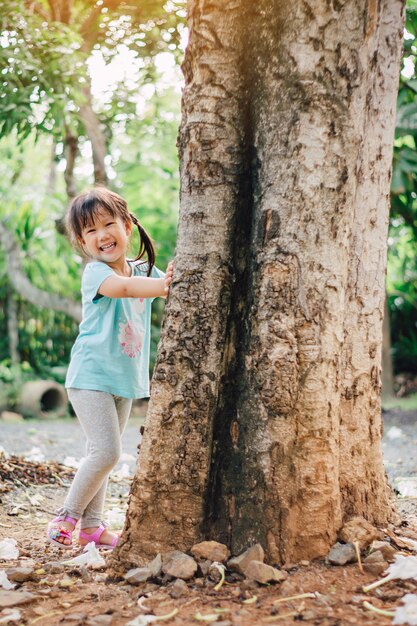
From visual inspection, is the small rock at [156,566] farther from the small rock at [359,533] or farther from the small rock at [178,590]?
the small rock at [359,533]

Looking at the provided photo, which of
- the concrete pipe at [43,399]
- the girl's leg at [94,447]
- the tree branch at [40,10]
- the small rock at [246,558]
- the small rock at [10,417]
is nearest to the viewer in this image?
the small rock at [246,558]

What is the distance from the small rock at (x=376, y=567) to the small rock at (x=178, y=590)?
0.63 m

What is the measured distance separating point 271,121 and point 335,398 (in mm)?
1079

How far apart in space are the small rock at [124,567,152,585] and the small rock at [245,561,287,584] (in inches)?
14.1

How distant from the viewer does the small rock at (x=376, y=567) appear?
236 cm

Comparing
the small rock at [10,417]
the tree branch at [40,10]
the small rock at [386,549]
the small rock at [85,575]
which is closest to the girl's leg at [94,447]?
the small rock at [85,575]

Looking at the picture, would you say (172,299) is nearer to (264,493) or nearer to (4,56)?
(264,493)

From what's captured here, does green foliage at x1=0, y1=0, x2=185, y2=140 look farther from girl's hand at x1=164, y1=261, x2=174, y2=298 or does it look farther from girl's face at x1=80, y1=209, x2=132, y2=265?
girl's hand at x1=164, y1=261, x2=174, y2=298

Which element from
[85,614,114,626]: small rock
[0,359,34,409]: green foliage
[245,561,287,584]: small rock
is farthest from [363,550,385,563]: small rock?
[0,359,34,409]: green foliage

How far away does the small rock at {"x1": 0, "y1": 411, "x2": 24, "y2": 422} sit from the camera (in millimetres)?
9591

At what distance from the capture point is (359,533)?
2.54 meters

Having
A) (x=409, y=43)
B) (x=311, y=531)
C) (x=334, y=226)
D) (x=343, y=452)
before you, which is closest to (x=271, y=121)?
(x=334, y=226)

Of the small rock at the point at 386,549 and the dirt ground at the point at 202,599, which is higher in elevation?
the small rock at the point at 386,549

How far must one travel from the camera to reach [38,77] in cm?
546
